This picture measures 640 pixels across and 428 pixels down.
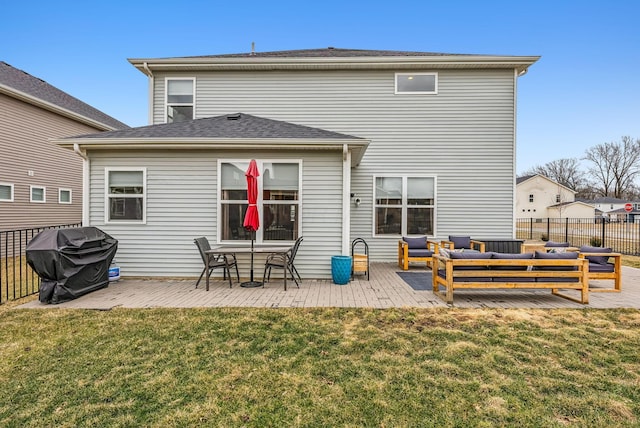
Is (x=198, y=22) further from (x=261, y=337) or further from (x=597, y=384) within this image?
(x=597, y=384)

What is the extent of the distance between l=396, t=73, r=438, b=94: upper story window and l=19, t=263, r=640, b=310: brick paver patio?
20.1ft

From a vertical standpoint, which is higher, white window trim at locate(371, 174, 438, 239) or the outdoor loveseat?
white window trim at locate(371, 174, 438, 239)

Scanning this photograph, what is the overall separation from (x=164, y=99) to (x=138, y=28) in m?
11.7

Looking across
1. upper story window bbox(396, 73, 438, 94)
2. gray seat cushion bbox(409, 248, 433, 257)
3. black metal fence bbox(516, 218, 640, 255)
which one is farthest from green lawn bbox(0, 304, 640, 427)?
A: black metal fence bbox(516, 218, 640, 255)

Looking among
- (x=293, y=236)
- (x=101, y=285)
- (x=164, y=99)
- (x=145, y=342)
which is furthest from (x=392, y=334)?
(x=164, y=99)

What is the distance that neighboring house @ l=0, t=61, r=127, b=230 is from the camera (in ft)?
32.8

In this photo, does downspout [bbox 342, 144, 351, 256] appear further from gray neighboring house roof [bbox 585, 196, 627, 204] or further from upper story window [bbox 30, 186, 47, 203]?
gray neighboring house roof [bbox 585, 196, 627, 204]

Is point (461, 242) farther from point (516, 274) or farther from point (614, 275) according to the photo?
point (516, 274)

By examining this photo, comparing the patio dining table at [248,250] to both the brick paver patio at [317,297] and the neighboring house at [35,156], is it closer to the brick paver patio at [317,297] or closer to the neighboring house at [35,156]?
the brick paver patio at [317,297]

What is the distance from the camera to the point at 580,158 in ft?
165

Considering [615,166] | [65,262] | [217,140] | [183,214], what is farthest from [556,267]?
[615,166]

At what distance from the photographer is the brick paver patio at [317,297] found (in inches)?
194

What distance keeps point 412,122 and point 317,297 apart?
6.55 metres

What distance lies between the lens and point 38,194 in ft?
36.6
